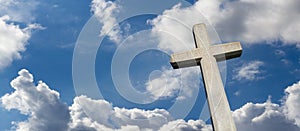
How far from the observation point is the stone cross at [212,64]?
21.5 feet

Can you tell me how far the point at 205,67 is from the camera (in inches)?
288

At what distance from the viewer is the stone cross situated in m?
6.56

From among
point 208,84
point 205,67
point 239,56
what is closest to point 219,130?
point 208,84

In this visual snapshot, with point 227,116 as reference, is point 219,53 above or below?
above

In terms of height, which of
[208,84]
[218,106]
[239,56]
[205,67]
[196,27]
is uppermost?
[196,27]

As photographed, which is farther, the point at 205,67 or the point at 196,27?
the point at 196,27

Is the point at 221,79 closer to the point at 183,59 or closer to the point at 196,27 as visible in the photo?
the point at 183,59

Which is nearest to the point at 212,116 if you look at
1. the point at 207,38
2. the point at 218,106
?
the point at 218,106

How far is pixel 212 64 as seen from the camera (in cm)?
736

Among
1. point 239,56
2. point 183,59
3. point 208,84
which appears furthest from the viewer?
point 239,56

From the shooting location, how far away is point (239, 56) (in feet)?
26.3

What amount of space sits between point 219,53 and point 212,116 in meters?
1.67

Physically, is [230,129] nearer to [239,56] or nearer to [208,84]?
[208,84]

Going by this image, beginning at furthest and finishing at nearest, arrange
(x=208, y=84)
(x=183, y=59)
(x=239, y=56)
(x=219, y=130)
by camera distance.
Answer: (x=239, y=56) < (x=183, y=59) < (x=208, y=84) < (x=219, y=130)
